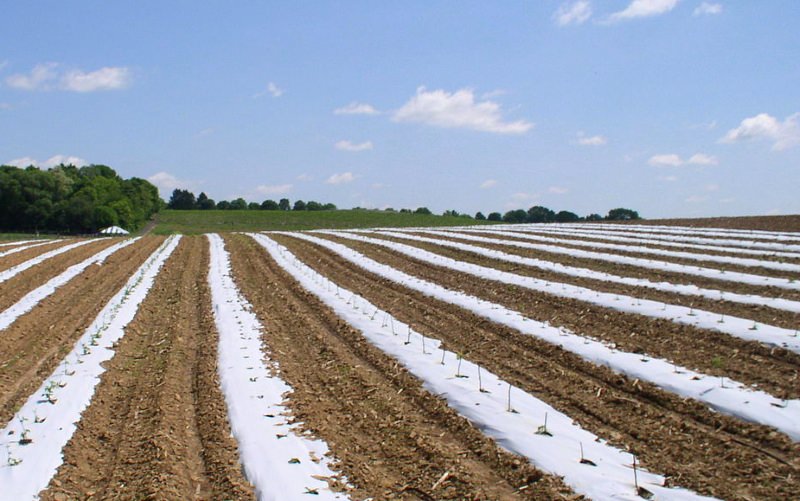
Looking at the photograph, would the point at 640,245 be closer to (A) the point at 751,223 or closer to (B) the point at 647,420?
(A) the point at 751,223

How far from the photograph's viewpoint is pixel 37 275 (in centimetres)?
1778

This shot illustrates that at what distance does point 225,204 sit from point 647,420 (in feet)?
374

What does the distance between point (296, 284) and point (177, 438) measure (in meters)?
9.49

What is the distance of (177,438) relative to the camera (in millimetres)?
5641

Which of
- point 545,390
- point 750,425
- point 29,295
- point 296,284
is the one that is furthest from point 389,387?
point 29,295

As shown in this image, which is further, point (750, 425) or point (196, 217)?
point (196, 217)

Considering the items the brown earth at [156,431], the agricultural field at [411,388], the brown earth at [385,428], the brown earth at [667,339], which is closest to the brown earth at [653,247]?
the agricultural field at [411,388]

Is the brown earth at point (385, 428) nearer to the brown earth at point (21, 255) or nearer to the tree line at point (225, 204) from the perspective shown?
the brown earth at point (21, 255)

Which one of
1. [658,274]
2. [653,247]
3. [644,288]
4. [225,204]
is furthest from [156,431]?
[225,204]

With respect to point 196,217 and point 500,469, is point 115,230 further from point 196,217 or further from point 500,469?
point 500,469

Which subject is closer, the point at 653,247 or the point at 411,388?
the point at 411,388

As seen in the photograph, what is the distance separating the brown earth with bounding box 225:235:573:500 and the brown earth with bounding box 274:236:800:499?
1.15 m

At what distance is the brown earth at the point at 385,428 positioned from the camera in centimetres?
462

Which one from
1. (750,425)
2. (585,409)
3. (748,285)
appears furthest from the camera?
(748,285)
